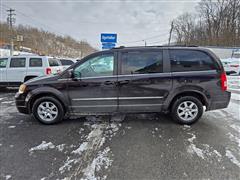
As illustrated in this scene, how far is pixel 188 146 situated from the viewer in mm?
3287

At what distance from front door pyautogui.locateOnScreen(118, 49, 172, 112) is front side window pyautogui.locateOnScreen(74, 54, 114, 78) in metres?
0.27

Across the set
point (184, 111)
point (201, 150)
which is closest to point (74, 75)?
point (184, 111)

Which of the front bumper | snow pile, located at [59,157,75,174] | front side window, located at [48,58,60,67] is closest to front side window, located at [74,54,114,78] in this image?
the front bumper

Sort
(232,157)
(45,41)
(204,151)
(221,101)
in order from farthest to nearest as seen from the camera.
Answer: (45,41), (221,101), (204,151), (232,157)

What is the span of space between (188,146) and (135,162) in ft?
3.79

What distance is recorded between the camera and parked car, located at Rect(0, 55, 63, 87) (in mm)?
8258

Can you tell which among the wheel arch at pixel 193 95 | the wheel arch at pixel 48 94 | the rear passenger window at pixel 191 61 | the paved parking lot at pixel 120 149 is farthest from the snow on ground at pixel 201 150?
the wheel arch at pixel 48 94

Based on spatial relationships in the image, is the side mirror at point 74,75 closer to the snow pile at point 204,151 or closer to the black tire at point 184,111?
the black tire at point 184,111

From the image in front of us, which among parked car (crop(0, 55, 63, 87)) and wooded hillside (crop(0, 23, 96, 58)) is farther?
wooded hillside (crop(0, 23, 96, 58))

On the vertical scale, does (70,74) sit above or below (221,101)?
above

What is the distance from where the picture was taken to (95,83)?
163 inches

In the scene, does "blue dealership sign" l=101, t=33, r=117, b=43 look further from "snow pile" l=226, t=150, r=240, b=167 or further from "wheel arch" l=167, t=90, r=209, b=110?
"snow pile" l=226, t=150, r=240, b=167

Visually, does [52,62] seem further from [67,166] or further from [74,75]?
[67,166]

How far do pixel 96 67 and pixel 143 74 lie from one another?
113 cm
